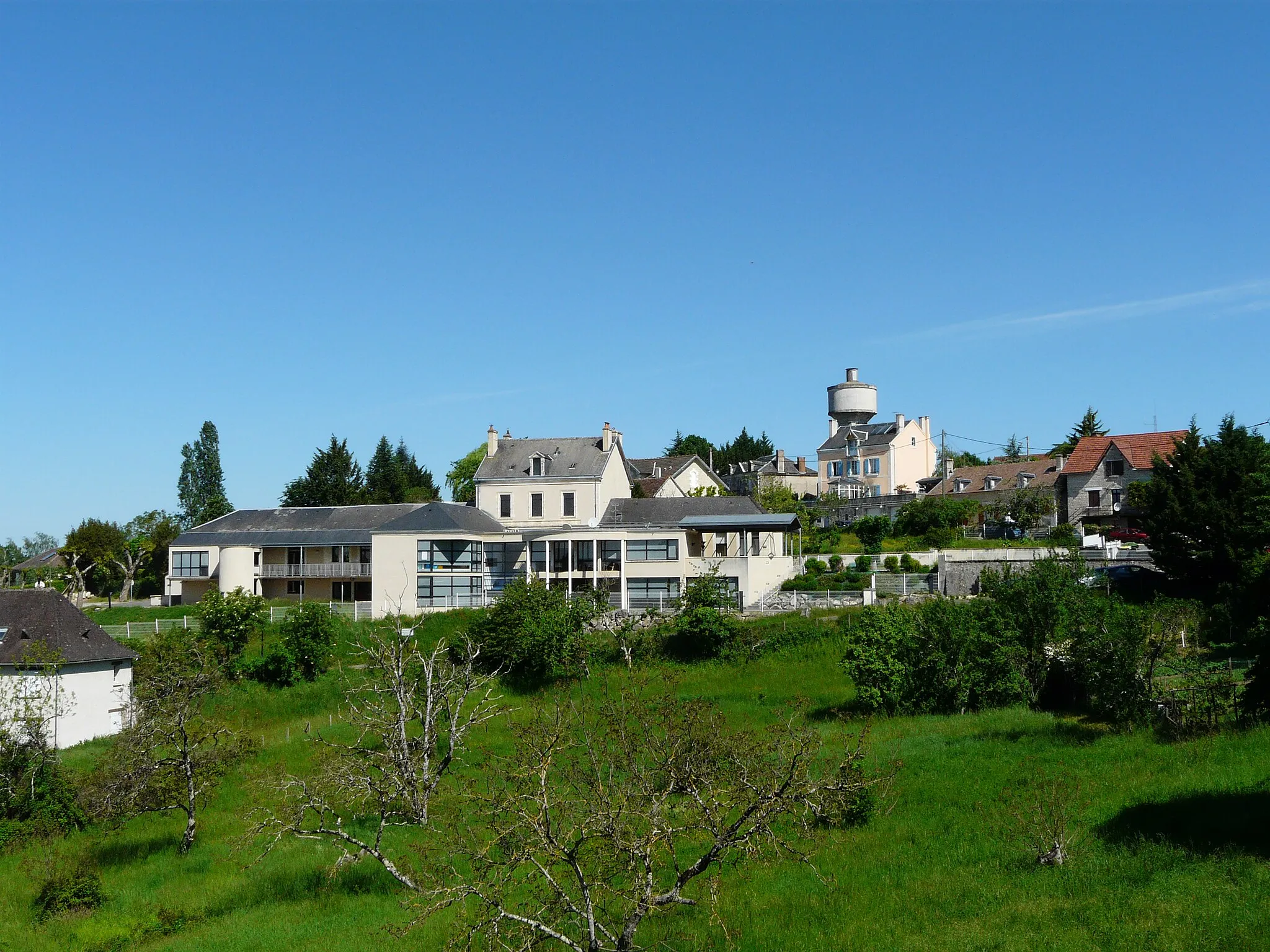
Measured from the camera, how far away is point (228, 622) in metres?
44.2

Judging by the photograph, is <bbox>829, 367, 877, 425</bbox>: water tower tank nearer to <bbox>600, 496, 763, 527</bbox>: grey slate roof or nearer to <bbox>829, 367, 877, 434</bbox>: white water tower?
<bbox>829, 367, 877, 434</bbox>: white water tower

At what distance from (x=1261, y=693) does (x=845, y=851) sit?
8.34m

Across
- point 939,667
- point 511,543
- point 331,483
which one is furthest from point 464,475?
point 939,667

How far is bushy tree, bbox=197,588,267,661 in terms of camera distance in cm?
4409

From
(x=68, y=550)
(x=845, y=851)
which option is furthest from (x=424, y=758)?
(x=68, y=550)

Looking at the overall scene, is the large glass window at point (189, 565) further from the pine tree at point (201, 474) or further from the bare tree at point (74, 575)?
the pine tree at point (201, 474)

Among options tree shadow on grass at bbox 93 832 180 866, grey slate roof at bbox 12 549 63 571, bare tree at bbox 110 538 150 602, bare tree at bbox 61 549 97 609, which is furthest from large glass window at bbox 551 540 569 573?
grey slate roof at bbox 12 549 63 571

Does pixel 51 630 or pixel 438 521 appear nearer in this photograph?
pixel 51 630

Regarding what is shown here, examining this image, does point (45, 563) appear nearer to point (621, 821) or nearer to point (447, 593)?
point (447, 593)

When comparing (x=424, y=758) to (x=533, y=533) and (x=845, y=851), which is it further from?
(x=533, y=533)

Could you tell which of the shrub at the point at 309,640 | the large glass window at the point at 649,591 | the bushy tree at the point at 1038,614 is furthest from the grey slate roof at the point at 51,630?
the bushy tree at the point at 1038,614

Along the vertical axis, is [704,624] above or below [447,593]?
below

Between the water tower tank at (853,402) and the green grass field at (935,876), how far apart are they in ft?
205

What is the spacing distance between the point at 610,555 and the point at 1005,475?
→ 106 feet
